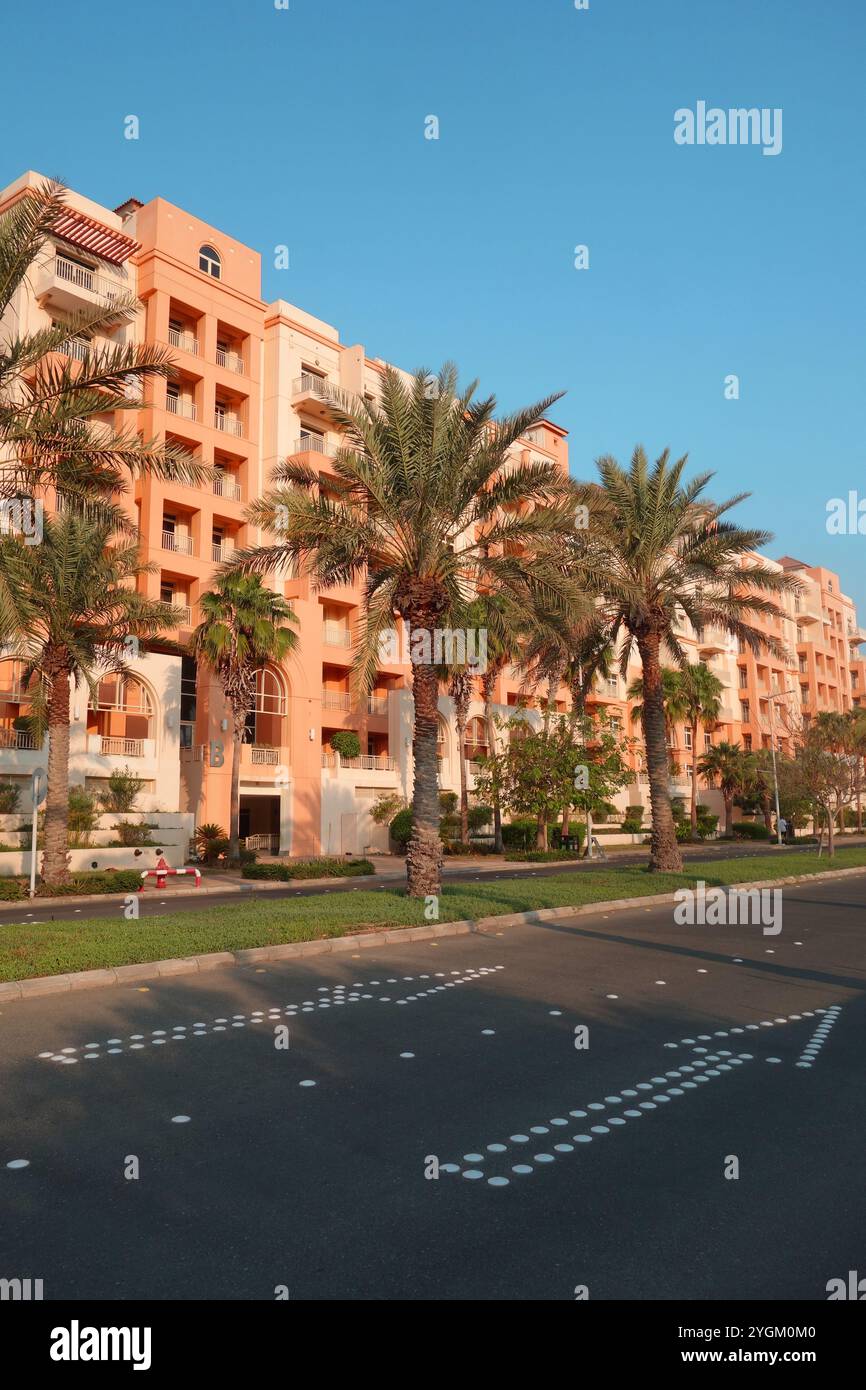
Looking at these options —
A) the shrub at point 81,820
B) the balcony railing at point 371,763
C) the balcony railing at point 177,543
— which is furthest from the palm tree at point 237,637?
the balcony railing at point 371,763

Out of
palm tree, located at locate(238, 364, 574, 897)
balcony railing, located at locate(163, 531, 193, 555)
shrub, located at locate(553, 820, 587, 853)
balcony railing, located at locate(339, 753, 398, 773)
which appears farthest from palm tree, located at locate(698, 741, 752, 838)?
palm tree, located at locate(238, 364, 574, 897)

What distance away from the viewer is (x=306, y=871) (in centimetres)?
2850

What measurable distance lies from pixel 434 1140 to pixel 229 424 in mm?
41499

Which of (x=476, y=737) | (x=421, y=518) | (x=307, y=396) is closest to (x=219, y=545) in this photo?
(x=307, y=396)

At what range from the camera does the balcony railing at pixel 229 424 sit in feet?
140

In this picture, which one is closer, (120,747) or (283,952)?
(283,952)

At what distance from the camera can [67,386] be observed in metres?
13.6

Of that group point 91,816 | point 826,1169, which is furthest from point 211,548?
point 826,1169

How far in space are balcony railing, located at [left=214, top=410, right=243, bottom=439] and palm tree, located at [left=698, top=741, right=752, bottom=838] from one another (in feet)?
126

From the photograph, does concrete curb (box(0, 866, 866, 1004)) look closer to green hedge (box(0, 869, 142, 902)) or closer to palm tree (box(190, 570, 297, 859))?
green hedge (box(0, 869, 142, 902))

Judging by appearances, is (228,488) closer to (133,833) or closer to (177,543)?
(177,543)

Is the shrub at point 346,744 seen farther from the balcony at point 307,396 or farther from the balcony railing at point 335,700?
the balcony at point 307,396

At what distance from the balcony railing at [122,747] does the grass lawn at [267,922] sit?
1224 cm
